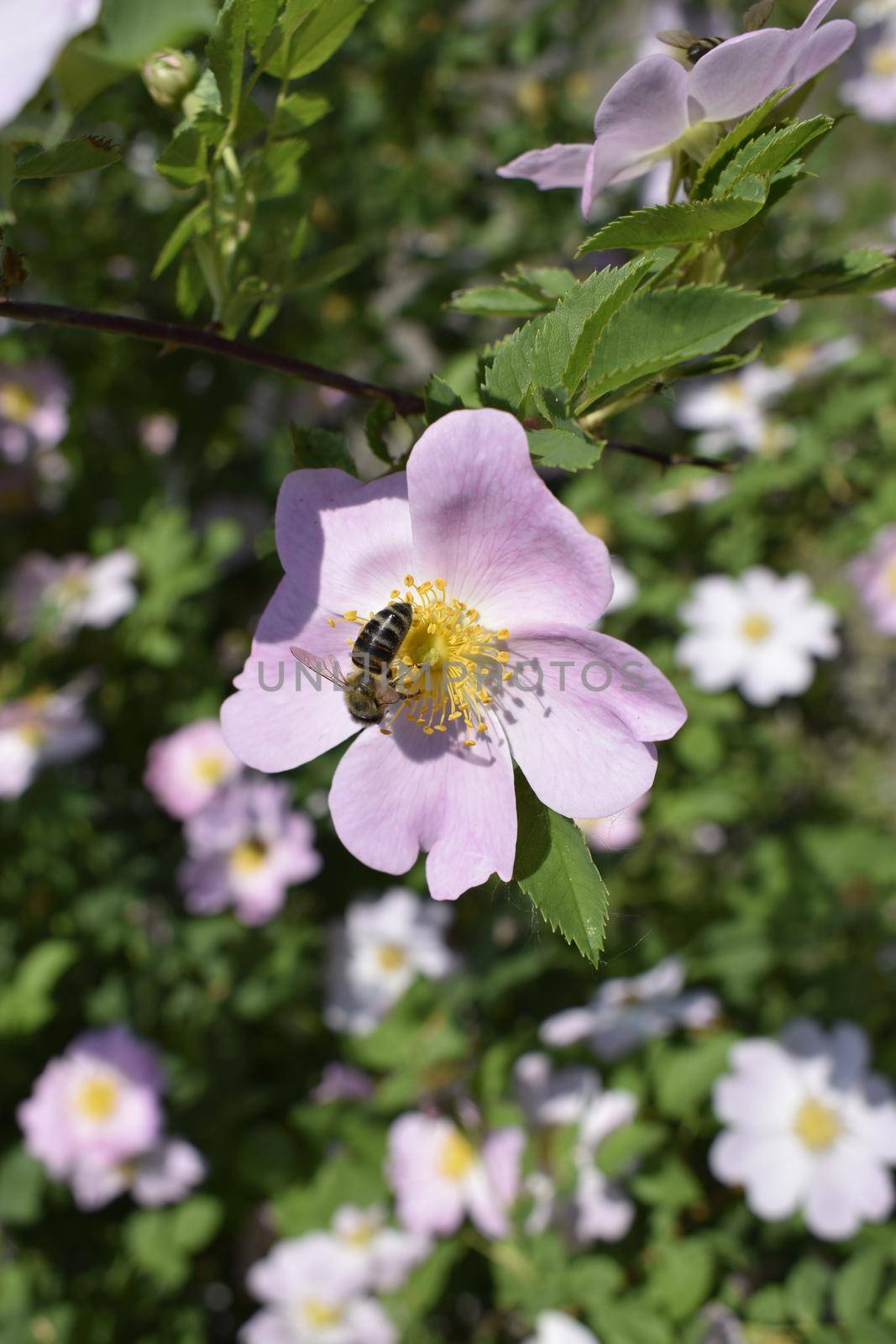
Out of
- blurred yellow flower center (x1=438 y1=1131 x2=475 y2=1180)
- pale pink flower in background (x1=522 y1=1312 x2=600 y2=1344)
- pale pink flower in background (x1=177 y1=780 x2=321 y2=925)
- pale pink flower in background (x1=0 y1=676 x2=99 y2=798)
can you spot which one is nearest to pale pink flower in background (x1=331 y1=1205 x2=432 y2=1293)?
blurred yellow flower center (x1=438 y1=1131 x2=475 y2=1180)

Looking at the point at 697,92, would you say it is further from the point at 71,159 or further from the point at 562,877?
the point at 562,877

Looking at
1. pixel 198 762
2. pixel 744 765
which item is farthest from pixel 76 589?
pixel 744 765

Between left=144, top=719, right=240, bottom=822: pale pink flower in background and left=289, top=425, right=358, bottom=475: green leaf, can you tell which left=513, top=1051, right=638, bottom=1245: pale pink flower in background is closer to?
left=144, top=719, right=240, bottom=822: pale pink flower in background

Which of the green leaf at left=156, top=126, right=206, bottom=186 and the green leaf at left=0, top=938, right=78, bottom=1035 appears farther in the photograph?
the green leaf at left=0, top=938, right=78, bottom=1035

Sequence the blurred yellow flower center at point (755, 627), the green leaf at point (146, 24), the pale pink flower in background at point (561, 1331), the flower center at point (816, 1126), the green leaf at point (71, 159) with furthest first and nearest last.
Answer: the blurred yellow flower center at point (755, 627)
the flower center at point (816, 1126)
the pale pink flower in background at point (561, 1331)
the green leaf at point (71, 159)
the green leaf at point (146, 24)

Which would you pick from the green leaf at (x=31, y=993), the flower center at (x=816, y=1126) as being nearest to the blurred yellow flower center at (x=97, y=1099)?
the green leaf at (x=31, y=993)

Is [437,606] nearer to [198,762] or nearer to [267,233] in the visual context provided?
[267,233]

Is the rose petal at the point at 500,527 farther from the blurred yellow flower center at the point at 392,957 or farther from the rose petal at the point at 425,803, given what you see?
the blurred yellow flower center at the point at 392,957
